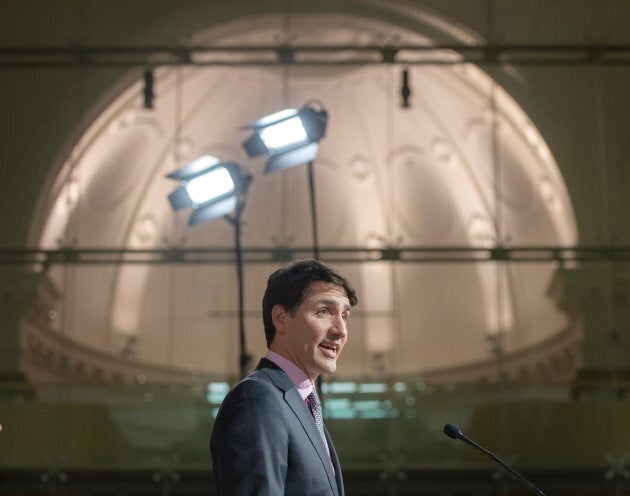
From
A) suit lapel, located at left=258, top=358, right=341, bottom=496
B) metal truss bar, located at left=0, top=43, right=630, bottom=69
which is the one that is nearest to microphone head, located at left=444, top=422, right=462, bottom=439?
suit lapel, located at left=258, top=358, right=341, bottom=496

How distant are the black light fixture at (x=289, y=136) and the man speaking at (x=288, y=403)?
486 centimetres

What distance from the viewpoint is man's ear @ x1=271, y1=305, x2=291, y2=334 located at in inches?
136

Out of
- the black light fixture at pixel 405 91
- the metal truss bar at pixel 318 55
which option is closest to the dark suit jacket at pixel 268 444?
the black light fixture at pixel 405 91

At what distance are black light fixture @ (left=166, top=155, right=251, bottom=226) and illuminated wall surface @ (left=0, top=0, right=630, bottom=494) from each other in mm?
2378

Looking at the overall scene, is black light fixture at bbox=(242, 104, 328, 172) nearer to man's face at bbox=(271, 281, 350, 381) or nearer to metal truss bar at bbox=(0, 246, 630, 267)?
metal truss bar at bbox=(0, 246, 630, 267)

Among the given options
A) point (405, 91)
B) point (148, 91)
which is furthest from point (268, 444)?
point (148, 91)

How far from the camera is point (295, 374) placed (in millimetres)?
3422

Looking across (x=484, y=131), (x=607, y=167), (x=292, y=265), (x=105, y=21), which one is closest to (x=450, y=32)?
(x=484, y=131)

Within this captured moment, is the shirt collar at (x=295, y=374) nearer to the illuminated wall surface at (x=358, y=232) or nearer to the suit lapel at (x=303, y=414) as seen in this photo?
the suit lapel at (x=303, y=414)

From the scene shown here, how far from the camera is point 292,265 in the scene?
11.4 feet

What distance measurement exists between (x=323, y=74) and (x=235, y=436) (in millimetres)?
8599

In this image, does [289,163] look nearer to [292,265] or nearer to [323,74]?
[323,74]

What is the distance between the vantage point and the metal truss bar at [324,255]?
432 inches

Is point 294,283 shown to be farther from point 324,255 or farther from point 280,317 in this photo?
point 324,255
